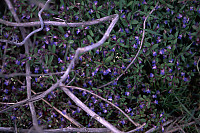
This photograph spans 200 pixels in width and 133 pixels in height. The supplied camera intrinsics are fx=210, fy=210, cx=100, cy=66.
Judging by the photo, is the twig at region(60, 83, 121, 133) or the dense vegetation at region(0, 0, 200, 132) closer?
the twig at region(60, 83, 121, 133)

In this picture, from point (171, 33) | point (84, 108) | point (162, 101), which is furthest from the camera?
point (171, 33)

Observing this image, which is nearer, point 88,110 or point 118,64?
point 88,110

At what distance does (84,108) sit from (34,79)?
2.74 ft

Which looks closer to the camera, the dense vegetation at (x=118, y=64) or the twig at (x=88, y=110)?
the twig at (x=88, y=110)

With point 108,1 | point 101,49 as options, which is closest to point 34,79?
point 101,49

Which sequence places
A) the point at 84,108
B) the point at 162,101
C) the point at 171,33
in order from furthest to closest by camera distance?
the point at 171,33 < the point at 162,101 < the point at 84,108

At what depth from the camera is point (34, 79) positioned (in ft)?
9.36

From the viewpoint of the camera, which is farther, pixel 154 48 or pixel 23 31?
pixel 23 31

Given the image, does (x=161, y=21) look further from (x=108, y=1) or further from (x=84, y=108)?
(x=84, y=108)

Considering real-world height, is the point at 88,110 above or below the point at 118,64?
below

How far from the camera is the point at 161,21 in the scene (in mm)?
2877

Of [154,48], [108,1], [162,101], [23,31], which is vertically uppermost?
[108,1]

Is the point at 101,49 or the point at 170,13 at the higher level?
the point at 170,13

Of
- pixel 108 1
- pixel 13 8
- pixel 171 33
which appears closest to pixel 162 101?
pixel 171 33
